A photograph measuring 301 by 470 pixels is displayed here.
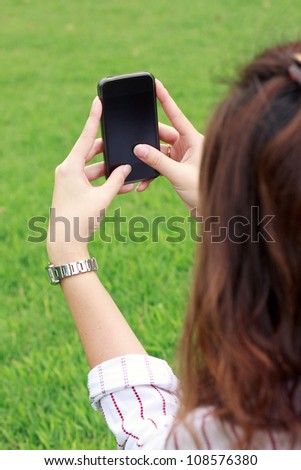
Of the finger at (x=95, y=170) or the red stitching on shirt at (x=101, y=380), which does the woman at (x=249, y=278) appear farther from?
the finger at (x=95, y=170)

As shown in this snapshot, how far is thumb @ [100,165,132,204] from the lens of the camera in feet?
4.45

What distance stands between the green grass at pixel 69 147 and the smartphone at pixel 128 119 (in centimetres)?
14

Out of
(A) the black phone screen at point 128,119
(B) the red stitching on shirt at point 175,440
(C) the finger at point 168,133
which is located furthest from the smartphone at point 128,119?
(B) the red stitching on shirt at point 175,440

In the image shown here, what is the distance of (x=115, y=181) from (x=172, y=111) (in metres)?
0.26

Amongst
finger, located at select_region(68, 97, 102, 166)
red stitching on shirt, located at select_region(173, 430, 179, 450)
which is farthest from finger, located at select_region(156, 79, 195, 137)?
red stitching on shirt, located at select_region(173, 430, 179, 450)

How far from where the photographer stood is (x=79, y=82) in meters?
5.44

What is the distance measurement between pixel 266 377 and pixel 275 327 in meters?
0.06

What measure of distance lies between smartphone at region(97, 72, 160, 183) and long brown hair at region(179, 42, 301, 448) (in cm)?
50

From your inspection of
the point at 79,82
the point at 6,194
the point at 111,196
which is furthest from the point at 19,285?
the point at 79,82

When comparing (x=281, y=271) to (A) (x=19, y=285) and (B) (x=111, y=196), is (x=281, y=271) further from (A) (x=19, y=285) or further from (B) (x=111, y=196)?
(A) (x=19, y=285)

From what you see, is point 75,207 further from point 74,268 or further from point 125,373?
point 125,373

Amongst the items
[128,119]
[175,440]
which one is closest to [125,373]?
[175,440]

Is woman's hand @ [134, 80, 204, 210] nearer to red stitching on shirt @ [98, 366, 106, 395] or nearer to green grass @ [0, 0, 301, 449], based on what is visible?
green grass @ [0, 0, 301, 449]

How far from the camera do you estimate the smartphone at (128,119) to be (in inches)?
59.7
